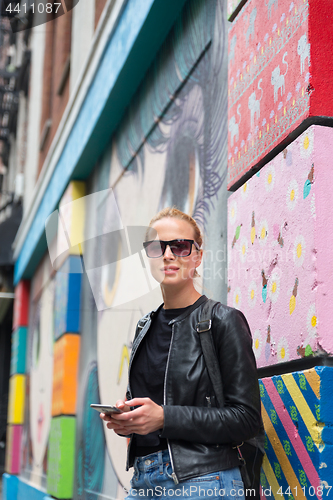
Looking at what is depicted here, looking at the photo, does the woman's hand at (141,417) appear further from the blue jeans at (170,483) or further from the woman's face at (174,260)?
the woman's face at (174,260)

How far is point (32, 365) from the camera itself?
9812 millimetres

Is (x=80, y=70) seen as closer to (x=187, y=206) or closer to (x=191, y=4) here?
(x=191, y=4)

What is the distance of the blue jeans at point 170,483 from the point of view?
5.80 feet

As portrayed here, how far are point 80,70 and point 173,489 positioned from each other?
5915 millimetres

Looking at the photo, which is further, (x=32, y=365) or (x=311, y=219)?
(x=32, y=365)

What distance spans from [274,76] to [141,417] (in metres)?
1.49

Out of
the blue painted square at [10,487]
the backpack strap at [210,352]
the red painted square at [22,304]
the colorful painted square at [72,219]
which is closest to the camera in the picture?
the backpack strap at [210,352]

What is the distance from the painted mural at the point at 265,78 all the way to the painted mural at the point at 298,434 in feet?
3.02

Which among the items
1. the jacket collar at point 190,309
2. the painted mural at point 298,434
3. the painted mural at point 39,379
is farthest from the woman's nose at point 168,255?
the painted mural at point 39,379

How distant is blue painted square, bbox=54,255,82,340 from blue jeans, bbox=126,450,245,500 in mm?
4657

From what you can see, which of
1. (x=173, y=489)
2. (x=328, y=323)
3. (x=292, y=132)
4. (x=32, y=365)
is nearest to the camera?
(x=173, y=489)

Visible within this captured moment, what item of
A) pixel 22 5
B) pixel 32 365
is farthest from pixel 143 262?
pixel 22 5

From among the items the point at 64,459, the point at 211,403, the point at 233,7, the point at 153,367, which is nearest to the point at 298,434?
the point at 211,403

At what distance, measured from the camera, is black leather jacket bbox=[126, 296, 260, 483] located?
5.78ft
